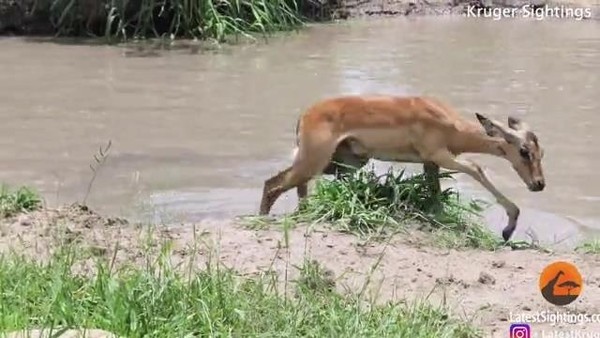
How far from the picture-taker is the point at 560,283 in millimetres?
6047

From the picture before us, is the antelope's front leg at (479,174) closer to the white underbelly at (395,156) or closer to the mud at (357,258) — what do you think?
the white underbelly at (395,156)

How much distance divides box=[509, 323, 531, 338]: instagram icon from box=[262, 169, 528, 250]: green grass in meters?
1.44

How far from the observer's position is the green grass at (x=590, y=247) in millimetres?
6750

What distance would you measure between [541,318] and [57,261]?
2.29m

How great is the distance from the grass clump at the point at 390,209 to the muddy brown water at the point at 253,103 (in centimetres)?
71

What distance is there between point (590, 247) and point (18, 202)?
11.5 ft

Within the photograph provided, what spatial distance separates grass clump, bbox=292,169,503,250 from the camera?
22.3ft

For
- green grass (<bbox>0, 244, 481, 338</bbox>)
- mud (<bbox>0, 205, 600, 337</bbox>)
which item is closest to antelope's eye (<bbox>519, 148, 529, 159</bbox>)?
mud (<bbox>0, 205, 600, 337</bbox>)

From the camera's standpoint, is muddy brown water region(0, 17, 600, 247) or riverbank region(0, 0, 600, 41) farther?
riverbank region(0, 0, 600, 41)

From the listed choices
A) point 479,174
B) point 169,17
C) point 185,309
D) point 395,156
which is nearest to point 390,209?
point 395,156

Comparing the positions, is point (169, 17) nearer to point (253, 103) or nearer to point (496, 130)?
point (253, 103)

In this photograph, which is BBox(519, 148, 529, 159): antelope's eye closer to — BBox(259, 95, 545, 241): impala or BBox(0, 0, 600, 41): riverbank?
BBox(259, 95, 545, 241): impala

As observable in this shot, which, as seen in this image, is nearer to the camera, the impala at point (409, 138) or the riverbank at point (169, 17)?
the impala at point (409, 138)

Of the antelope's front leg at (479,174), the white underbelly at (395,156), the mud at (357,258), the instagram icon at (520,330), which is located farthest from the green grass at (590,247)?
the instagram icon at (520,330)
